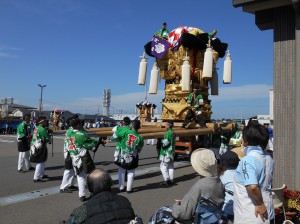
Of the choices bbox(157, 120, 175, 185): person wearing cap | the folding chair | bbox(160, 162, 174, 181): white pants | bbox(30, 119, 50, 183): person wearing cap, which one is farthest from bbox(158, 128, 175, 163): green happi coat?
the folding chair

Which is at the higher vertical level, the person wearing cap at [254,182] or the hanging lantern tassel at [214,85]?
the hanging lantern tassel at [214,85]

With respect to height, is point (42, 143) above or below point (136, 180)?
above

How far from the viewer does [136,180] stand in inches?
320

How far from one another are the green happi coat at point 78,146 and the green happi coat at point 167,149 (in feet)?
7.00

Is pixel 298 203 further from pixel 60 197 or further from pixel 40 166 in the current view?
pixel 40 166

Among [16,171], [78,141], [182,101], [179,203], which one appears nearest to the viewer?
[179,203]

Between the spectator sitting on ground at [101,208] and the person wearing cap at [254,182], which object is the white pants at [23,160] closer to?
the spectator sitting on ground at [101,208]

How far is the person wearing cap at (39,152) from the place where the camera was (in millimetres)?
7804

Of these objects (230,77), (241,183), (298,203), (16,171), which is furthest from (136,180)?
(230,77)

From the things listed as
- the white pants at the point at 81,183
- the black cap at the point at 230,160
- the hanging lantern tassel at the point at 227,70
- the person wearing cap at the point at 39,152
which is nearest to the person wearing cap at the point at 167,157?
the white pants at the point at 81,183

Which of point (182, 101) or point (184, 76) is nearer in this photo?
point (184, 76)

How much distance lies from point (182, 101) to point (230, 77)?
7.06ft

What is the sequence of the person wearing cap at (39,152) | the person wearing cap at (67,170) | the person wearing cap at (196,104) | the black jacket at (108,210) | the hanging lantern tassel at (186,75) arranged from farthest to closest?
1. the person wearing cap at (196,104)
2. the hanging lantern tassel at (186,75)
3. the person wearing cap at (39,152)
4. the person wearing cap at (67,170)
5. the black jacket at (108,210)

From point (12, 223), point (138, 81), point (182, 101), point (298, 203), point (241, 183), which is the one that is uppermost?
point (138, 81)
